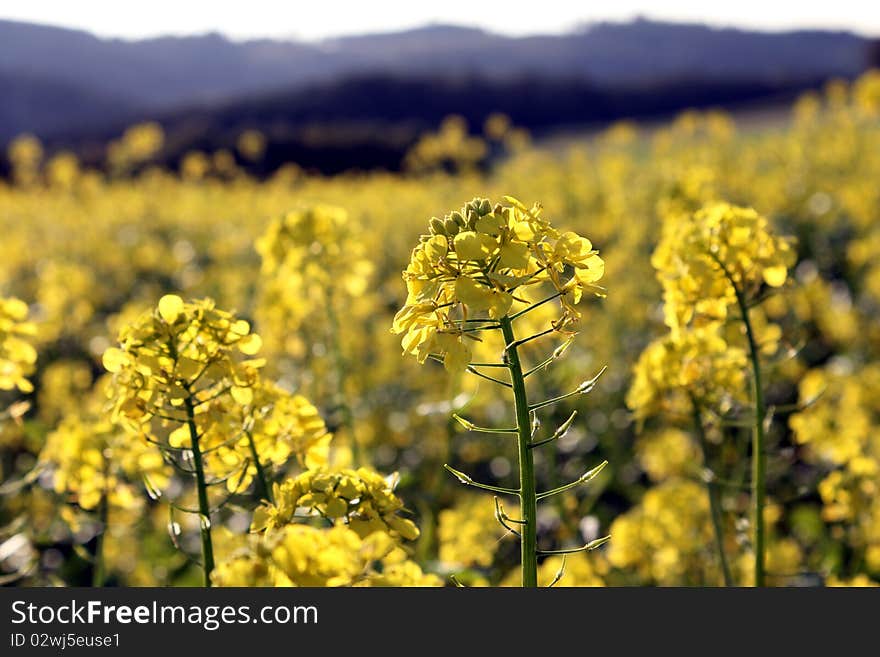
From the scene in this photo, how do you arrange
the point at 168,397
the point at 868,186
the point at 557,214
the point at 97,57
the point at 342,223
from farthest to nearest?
the point at 97,57 < the point at 557,214 < the point at 868,186 < the point at 342,223 < the point at 168,397

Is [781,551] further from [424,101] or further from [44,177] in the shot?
[424,101]

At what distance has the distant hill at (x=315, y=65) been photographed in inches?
955

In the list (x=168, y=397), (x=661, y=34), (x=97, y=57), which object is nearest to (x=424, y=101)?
(x=661, y=34)

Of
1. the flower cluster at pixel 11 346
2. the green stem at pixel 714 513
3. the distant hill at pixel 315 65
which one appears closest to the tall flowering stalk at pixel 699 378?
the green stem at pixel 714 513

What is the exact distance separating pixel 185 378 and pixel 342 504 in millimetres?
434

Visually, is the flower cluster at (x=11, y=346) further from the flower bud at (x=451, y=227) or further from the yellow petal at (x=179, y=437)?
the flower bud at (x=451, y=227)

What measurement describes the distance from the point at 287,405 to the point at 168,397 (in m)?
0.30

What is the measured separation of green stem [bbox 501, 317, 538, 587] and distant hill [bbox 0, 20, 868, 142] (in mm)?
16655

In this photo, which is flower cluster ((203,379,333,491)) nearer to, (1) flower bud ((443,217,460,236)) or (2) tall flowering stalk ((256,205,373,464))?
(1) flower bud ((443,217,460,236))

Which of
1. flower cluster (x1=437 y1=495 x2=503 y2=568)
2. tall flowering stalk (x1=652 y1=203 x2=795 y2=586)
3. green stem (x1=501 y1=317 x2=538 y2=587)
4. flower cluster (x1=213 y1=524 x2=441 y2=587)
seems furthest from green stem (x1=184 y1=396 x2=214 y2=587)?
flower cluster (x1=437 y1=495 x2=503 y2=568)

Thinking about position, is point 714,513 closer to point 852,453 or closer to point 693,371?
point 693,371

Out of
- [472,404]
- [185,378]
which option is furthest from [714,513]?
[472,404]
